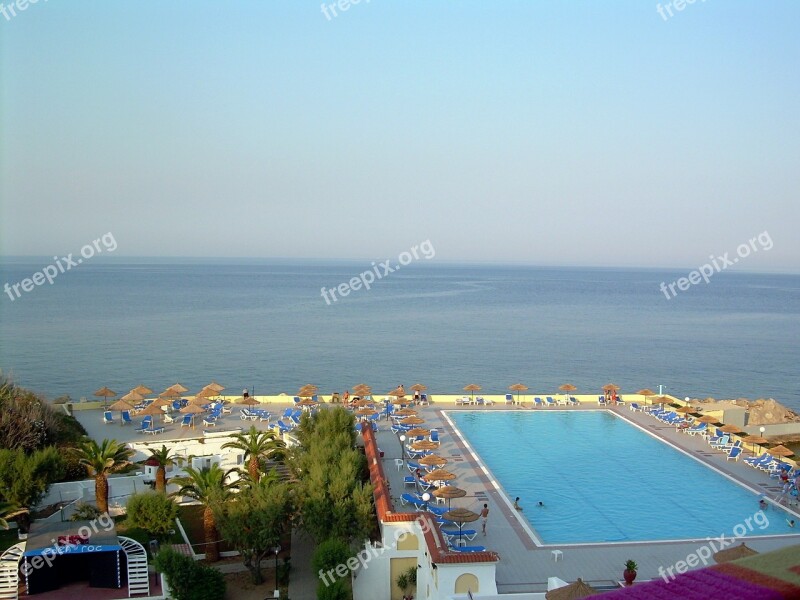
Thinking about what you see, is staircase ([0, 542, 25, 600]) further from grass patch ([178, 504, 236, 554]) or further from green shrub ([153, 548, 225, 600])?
grass patch ([178, 504, 236, 554])

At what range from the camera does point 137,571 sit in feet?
48.0

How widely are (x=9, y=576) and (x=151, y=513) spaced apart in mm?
3027

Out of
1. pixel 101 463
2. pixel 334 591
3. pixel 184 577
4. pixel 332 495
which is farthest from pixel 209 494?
pixel 334 591

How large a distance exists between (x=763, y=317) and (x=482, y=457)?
95994 mm

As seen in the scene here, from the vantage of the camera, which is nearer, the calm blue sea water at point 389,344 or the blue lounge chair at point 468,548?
the blue lounge chair at point 468,548

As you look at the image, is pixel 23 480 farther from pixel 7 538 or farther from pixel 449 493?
pixel 449 493

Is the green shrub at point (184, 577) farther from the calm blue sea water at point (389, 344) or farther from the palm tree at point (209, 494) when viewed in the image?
the calm blue sea water at point (389, 344)

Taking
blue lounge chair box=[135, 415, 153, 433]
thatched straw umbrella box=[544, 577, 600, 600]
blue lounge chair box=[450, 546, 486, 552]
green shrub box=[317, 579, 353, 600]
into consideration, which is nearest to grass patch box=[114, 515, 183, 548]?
green shrub box=[317, 579, 353, 600]

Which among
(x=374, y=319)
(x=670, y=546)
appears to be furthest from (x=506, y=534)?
(x=374, y=319)

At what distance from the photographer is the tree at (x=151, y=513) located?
16.1 metres

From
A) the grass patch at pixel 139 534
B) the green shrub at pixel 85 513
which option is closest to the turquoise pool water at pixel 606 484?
the grass patch at pixel 139 534

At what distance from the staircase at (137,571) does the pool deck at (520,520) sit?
237 inches

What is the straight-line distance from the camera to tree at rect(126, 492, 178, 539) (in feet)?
52.8

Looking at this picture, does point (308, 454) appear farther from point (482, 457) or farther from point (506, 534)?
point (482, 457)
